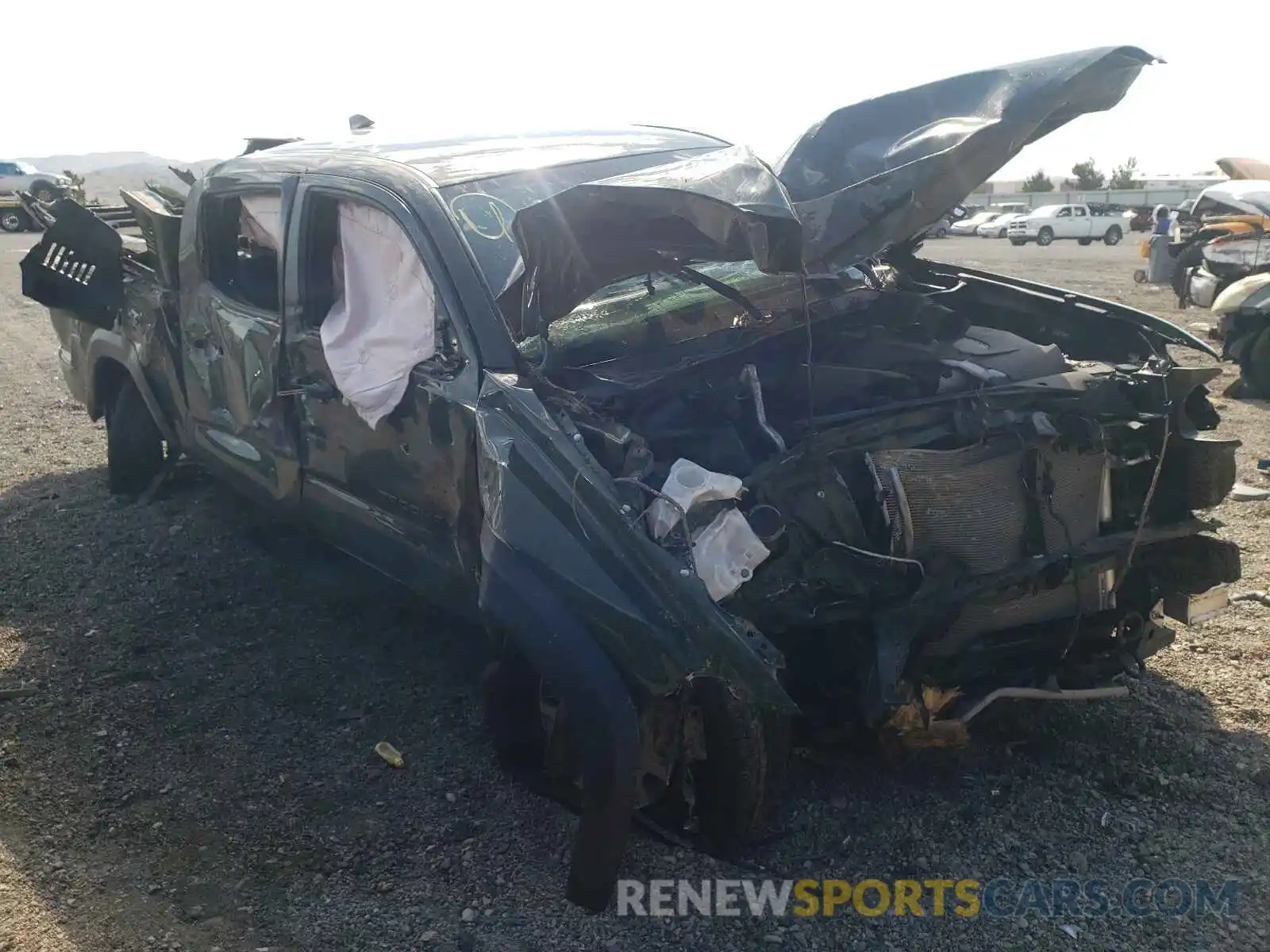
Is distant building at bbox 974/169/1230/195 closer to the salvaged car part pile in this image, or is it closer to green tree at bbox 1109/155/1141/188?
green tree at bbox 1109/155/1141/188

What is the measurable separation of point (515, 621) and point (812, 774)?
123cm

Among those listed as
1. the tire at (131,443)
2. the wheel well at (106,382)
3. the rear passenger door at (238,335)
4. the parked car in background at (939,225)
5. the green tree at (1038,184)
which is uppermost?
the parked car in background at (939,225)

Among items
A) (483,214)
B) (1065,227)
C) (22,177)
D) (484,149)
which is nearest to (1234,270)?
(484,149)

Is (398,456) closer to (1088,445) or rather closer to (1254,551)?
(1088,445)

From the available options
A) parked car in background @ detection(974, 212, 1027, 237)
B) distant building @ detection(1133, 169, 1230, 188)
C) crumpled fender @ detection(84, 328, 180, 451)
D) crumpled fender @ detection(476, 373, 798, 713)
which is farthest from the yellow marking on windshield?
distant building @ detection(1133, 169, 1230, 188)

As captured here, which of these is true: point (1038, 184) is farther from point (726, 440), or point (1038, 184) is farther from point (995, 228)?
point (726, 440)

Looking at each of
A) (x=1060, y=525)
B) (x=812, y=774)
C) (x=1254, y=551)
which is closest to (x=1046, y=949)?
(x=812, y=774)

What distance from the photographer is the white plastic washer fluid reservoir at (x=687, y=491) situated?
103 inches

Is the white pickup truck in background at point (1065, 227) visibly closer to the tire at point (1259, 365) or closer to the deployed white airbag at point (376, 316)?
the tire at point (1259, 365)

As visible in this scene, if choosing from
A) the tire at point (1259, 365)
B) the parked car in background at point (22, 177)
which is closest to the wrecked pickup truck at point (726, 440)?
the tire at point (1259, 365)

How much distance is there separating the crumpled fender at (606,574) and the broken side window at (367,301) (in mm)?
787

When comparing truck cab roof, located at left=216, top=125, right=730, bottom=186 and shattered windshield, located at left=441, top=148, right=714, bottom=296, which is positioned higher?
truck cab roof, located at left=216, top=125, right=730, bottom=186

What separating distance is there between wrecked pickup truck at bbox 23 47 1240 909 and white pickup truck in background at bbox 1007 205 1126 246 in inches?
1268

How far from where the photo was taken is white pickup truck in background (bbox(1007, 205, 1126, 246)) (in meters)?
33.7
